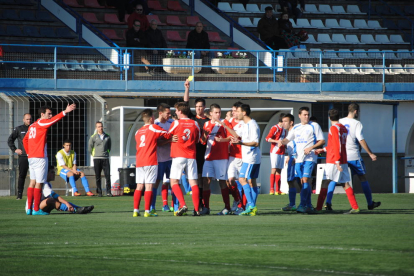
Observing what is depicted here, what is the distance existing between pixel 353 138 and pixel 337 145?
3.63 ft

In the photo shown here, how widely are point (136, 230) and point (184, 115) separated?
9.34 feet

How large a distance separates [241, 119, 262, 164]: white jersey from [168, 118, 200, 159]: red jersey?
825mm

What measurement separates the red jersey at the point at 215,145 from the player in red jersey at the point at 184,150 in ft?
1.51

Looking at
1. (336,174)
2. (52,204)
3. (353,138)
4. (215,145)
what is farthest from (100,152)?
(336,174)

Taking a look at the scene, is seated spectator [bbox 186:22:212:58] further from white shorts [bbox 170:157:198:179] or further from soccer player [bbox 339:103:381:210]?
white shorts [bbox 170:157:198:179]

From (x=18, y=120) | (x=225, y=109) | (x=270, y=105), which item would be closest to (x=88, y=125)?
(x=18, y=120)

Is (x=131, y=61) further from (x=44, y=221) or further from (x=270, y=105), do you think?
(x=44, y=221)

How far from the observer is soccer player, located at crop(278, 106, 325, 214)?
493 inches

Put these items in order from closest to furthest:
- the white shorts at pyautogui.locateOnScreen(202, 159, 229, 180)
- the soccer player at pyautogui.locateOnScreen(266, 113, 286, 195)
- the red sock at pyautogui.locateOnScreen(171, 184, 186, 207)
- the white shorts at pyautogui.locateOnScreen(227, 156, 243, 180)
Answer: the red sock at pyautogui.locateOnScreen(171, 184, 186, 207)
the white shorts at pyautogui.locateOnScreen(202, 159, 229, 180)
the white shorts at pyautogui.locateOnScreen(227, 156, 243, 180)
the soccer player at pyautogui.locateOnScreen(266, 113, 286, 195)

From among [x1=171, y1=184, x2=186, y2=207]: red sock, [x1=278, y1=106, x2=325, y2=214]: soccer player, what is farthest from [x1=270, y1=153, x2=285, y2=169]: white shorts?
[x1=171, y1=184, x2=186, y2=207]: red sock

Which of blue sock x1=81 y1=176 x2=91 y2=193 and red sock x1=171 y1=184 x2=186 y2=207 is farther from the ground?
red sock x1=171 y1=184 x2=186 y2=207

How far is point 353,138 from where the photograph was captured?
13.2 metres

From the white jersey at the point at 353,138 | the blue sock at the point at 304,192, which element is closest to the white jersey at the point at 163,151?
the blue sock at the point at 304,192

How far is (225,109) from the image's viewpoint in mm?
20828
